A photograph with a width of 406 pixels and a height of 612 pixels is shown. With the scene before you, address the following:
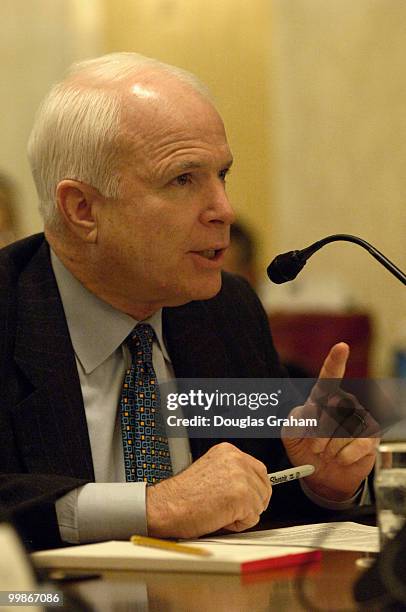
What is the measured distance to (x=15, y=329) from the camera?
176cm

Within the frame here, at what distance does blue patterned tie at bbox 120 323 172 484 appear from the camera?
1706 millimetres

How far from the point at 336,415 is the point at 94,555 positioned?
19.7 inches

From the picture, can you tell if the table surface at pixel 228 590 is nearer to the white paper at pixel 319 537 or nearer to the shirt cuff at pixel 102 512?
the white paper at pixel 319 537

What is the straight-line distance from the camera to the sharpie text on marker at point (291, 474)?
4.99 ft

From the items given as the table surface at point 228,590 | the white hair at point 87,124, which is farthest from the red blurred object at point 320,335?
the table surface at point 228,590

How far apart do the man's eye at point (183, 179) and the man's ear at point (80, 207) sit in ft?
0.45

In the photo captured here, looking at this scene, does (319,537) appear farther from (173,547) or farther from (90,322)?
(90,322)

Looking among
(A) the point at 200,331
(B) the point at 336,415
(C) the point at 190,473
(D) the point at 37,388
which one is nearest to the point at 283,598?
(C) the point at 190,473

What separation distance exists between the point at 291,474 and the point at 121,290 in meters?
0.47

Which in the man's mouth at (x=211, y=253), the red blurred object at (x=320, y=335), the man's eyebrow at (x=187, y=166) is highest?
the man's eyebrow at (x=187, y=166)

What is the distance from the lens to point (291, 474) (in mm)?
1566

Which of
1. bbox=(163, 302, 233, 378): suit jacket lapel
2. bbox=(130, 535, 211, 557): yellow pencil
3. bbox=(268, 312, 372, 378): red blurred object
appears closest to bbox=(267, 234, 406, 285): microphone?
bbox=(163, 302, 233, 378): suit jacket lapel

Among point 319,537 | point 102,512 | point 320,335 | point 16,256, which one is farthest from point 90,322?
point 320,335

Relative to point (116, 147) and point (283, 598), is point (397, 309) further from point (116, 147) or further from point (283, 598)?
point (283, 598)
